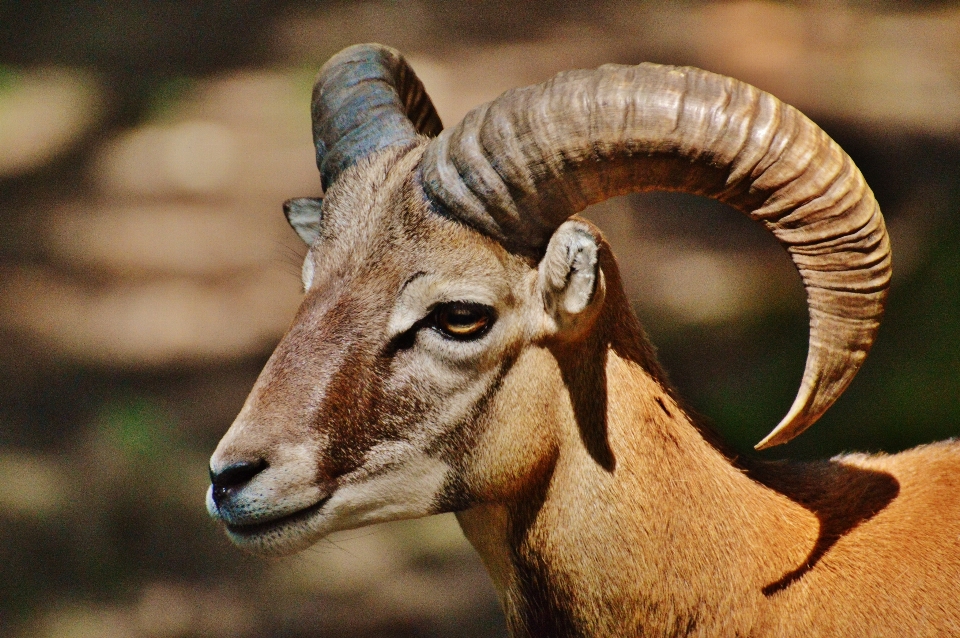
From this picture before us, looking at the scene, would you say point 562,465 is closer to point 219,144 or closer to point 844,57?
point 219,144

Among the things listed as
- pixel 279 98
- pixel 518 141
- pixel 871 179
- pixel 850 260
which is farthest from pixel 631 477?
pixel 279 98

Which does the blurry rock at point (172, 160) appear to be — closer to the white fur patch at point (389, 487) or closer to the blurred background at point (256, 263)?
the blurred background at point (256, 263)

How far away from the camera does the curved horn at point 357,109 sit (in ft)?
12.2

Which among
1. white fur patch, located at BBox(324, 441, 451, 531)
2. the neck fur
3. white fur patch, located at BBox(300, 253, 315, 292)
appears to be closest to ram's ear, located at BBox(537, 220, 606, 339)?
the neck fur

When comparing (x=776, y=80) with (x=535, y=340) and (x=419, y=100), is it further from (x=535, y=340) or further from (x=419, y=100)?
(x=535, y=340)

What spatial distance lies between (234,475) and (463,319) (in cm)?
92

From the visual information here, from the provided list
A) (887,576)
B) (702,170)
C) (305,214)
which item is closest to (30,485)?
(305,214)

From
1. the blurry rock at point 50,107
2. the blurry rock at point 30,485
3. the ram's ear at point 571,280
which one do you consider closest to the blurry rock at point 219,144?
the blurry rock at point 50,107

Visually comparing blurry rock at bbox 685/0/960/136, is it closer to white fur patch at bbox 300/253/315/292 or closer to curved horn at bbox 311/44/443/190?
curved horn at bbox 311/44/443/190

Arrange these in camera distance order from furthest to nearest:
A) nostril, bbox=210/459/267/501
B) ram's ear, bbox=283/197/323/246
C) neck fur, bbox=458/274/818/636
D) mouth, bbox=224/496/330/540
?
ram's ear, bbox=283/197/323/246 → neck fur, bbox=458/274/818/636 → mouth, bbox=224/496/330/540 → nostril, bbox=210/459/267/501

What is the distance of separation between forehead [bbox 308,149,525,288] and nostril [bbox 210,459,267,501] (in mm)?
750

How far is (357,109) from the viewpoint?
3.80 meters

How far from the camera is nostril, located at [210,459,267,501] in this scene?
2977 mm

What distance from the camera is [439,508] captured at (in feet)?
10.7
